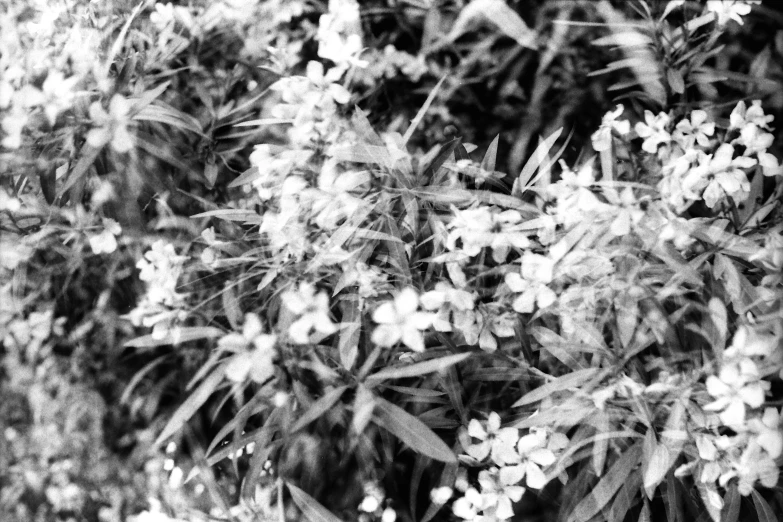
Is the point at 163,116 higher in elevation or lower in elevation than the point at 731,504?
higher

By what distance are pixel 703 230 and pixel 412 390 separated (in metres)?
0.48

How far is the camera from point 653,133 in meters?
1.03

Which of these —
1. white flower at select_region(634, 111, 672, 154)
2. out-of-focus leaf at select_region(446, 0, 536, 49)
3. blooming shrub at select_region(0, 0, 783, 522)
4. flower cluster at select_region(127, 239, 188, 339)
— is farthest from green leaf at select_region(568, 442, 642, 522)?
out-of-focus leaf at select_region(446, 0, 536, 49)

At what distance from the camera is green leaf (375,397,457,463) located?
31.7 inches

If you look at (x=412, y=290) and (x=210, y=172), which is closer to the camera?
(x=412, y=290)

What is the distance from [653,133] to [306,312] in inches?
25.9

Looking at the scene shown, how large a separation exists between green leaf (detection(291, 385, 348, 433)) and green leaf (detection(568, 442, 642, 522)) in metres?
0.38

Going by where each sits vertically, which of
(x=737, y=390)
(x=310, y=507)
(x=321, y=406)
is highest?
(x=737, y=390)

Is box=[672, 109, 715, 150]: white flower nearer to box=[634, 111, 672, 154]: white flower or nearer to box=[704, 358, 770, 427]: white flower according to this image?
box=[634, 111, 672, 154]: white flower

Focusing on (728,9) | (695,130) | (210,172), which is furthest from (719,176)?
(210,172)

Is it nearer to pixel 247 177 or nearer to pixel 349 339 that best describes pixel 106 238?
pixel 247 177

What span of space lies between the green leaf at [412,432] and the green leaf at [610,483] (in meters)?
0.21

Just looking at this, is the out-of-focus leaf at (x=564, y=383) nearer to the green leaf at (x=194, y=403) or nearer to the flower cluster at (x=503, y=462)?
the flower cluster at (x=503, y=462)

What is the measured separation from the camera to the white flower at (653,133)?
39.8 inches
